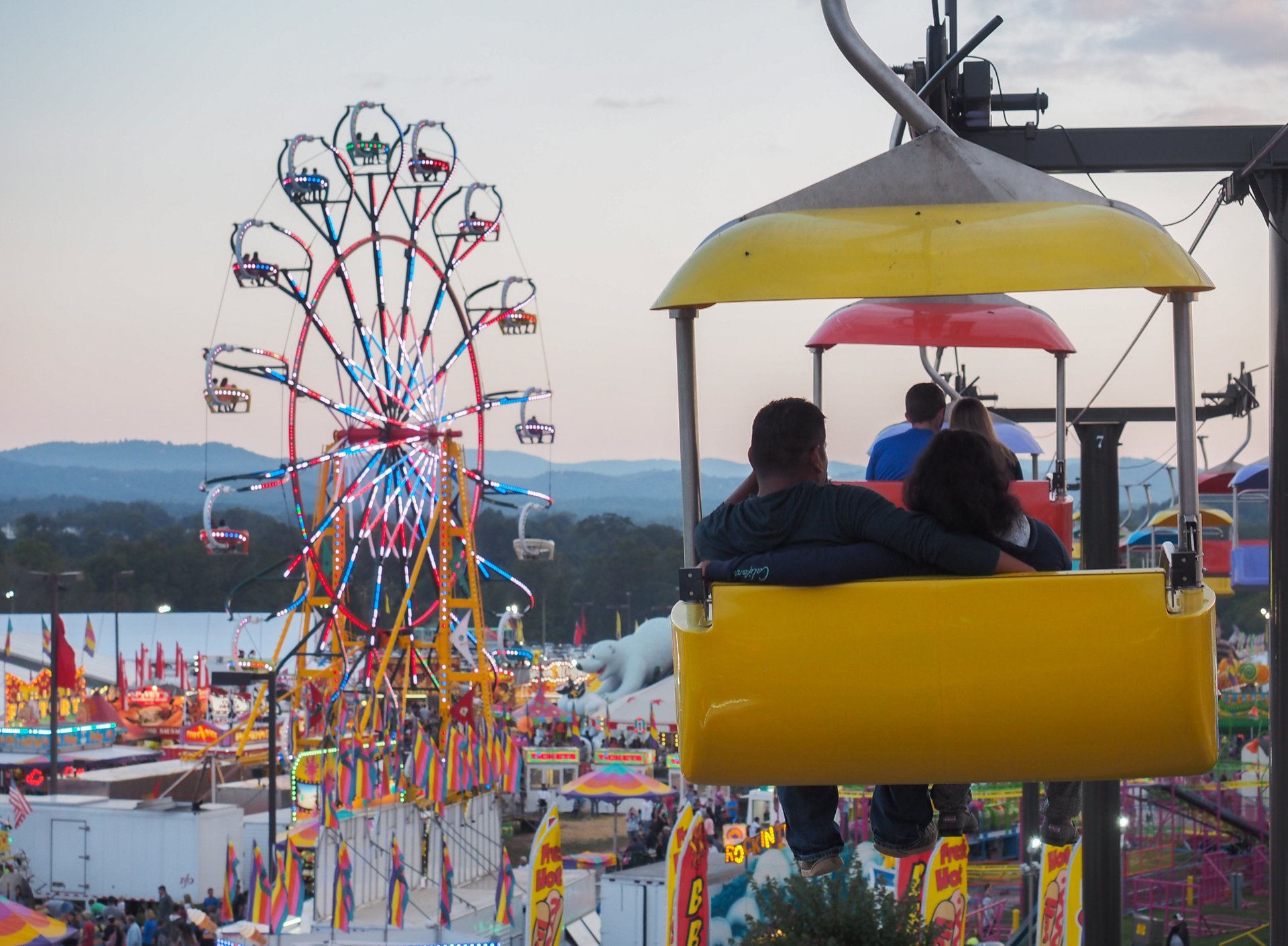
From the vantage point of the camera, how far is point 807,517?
288 cm

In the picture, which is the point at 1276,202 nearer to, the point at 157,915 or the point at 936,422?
the point at 936,422

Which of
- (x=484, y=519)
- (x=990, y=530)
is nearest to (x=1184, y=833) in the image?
(x=990, y=530)

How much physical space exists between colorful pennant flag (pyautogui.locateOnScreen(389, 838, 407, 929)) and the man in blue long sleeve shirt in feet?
36.6

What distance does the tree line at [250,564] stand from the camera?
89312 millimetres

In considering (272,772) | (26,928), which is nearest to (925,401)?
(26,928)

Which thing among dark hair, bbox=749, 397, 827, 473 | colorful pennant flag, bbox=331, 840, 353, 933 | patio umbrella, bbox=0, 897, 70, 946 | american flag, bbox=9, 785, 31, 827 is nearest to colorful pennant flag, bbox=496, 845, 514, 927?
colorful pennant flag, bbox=331, 840, 353, 933

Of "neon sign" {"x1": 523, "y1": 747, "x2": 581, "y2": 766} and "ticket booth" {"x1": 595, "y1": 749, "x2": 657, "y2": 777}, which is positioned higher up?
"ticket booth" {"x1": 595, "y1": 749, "x2": 657, "y2": 777}

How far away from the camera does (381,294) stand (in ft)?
71.4

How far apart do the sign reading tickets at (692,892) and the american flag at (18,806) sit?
10440mm

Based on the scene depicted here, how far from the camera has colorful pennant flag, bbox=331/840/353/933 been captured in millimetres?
13836

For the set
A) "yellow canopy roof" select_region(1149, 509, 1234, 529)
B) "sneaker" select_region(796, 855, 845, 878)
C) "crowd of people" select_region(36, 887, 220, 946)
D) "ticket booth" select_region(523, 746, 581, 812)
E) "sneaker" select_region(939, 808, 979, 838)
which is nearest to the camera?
"sneaker" select_region(796, 855, 845, 878)

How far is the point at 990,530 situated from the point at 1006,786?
22.2 m

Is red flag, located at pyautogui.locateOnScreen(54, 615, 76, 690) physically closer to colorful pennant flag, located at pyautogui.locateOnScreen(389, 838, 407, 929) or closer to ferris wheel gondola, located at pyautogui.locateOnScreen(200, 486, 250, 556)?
ferris wheel gondola, located at pyautogui.locateOnScreen(200, 486, 250, 556)

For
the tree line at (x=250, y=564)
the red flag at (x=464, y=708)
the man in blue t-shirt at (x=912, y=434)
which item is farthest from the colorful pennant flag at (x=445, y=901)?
the tree line at (x=250, y=564)
